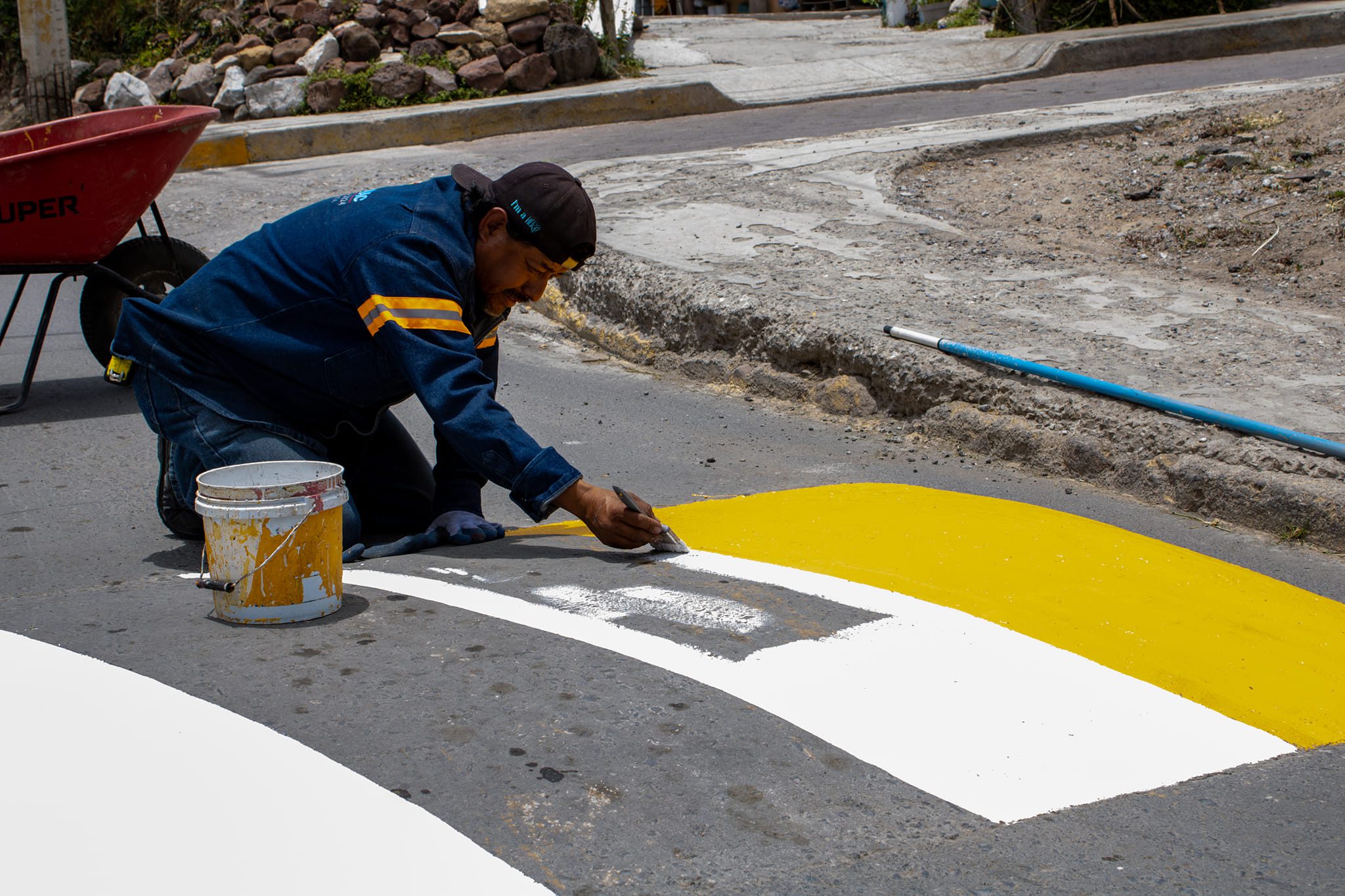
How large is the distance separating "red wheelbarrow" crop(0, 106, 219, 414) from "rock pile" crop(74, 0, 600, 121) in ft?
23.4

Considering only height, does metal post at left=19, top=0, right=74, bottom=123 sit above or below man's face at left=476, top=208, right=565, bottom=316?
above

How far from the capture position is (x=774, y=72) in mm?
13820

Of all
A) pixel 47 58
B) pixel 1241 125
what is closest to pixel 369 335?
pixel 1241 125

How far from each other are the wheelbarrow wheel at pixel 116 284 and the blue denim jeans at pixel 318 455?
7.12 feet

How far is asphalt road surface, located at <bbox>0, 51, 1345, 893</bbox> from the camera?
197cm

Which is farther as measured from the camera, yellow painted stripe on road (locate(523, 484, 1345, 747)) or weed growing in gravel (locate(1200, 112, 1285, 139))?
weed growing in gravel (locate(1200, 112, 1285, 139))

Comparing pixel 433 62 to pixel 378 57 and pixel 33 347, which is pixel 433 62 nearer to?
pixel 378 57

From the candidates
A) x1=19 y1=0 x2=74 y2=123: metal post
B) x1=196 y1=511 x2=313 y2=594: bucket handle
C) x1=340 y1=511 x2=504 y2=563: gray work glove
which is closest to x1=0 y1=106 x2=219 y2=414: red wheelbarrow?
x1=340 y1=511 x2=504 y2=563: gray work glove

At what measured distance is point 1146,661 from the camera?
8.91 feet

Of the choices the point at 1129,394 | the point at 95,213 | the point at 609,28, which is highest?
the point at 609,28

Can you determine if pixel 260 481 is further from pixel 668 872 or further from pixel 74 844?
pixel 668 872

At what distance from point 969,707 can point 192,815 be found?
56.5 inches

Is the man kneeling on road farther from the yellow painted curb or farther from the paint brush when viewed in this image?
the yellow painted curb

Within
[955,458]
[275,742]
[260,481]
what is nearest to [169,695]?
[275,742]
